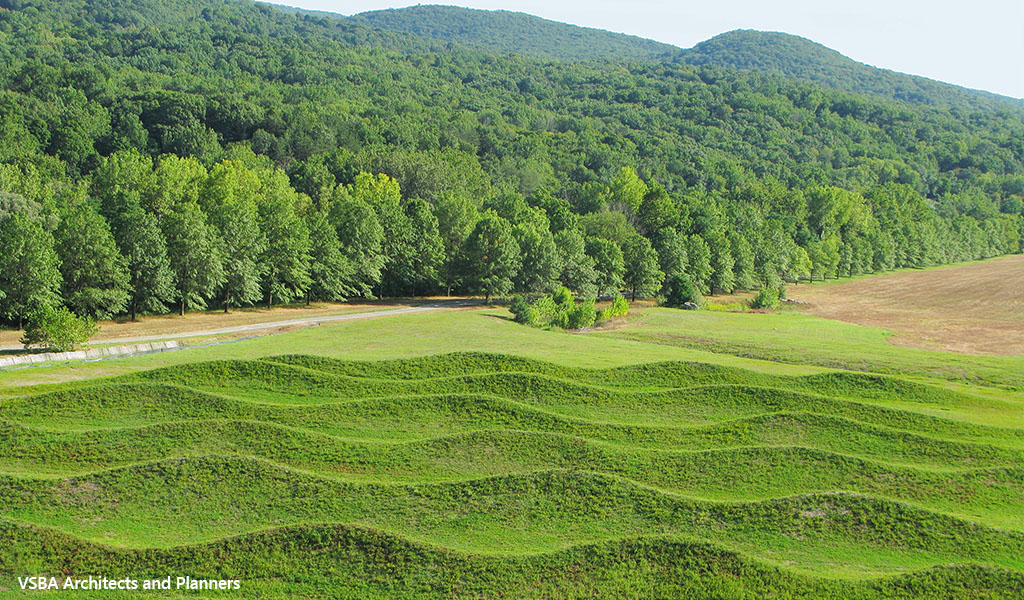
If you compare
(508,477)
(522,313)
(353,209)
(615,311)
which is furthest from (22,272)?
(615,311)

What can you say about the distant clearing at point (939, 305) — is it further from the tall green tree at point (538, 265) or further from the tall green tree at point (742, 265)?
the tall green tree at point (538, 265)

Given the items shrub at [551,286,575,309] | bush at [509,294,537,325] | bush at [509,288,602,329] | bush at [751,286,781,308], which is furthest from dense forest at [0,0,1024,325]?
bush at [509,288,602,329]

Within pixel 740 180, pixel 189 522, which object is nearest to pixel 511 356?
pixel 189 522

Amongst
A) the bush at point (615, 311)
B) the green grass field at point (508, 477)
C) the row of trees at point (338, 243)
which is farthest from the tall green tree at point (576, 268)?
the green grass field at point (508, 477)

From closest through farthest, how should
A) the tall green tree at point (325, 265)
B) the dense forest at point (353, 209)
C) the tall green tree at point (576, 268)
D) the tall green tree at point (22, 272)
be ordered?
1. the tall green tree at point (22, 272)
2. the dense forest at point (353, 209)
3. the tall green tree at point (325, 265)
4. the tall green tree at point (576, 268)

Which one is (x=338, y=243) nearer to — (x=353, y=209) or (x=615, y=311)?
(x=353, y=209)
